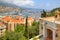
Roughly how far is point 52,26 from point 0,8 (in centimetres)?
1316

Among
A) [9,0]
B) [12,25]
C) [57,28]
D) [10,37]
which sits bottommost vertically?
[12,25]

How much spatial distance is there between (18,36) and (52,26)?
124 centimetres

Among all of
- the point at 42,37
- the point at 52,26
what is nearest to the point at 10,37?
the point at 42,37

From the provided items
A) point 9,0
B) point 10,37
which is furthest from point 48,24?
point 9,0

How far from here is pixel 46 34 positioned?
5.05m

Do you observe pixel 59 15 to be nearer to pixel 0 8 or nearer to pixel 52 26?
pixel 52 26

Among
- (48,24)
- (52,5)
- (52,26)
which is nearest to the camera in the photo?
(52,26)

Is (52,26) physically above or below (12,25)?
above

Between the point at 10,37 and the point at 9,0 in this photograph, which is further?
the point at 9,0

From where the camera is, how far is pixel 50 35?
197 inches

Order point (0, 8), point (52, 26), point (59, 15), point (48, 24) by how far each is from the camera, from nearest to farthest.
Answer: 1. point (52, 26)
2. point (48, 24)
3. point (59, 15)
4. point (0, 8)

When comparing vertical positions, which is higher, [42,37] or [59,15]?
[59,15]

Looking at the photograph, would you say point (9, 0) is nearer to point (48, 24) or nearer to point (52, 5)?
point (52, 5)

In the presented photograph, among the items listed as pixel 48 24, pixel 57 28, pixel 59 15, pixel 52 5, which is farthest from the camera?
pixel 52 5
